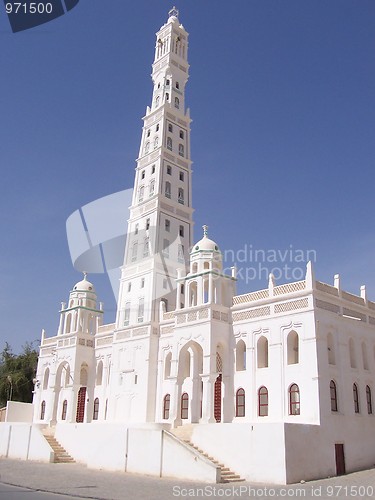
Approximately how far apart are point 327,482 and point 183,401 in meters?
10.8

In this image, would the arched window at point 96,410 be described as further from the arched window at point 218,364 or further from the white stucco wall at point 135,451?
the arched window at point 218,364

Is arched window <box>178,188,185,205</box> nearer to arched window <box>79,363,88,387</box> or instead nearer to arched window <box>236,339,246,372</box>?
arched window <box>79,363,88,387</box>

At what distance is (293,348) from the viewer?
993 inches

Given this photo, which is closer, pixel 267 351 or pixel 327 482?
pixel 327 482

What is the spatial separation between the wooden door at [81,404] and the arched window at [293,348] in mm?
17176

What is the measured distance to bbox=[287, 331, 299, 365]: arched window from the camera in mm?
24750

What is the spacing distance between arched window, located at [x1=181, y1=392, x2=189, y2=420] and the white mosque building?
0.06 meters

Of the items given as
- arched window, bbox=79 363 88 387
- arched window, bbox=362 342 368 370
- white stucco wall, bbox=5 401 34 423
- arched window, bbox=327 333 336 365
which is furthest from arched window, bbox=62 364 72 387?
arched window, bbox=362 342 368 370

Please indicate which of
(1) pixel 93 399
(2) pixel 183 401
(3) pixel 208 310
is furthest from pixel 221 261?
(1) pixel 93 399

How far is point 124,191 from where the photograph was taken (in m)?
39.0

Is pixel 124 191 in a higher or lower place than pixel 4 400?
→ higher

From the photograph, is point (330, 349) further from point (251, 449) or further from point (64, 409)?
point (64, 409)

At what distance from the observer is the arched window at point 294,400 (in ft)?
77.2

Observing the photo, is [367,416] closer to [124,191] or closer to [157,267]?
[157,267]
